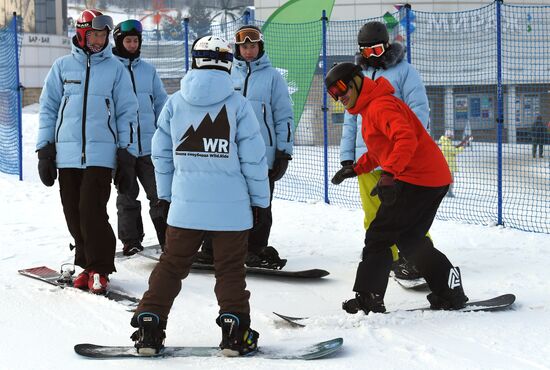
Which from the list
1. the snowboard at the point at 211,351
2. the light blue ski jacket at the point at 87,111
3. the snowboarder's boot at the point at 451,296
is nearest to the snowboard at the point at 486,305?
the snowboarder's boot at the point at 451,296

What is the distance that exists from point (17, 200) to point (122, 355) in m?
6.77

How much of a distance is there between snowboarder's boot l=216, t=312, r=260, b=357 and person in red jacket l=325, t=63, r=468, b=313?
85cm

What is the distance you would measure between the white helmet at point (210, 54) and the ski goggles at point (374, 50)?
1.77 meters

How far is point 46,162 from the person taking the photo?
5.39m

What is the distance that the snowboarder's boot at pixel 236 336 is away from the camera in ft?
13.0

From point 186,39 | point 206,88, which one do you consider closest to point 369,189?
point 206,88

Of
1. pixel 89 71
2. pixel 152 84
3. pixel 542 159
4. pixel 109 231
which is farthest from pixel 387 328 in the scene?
pixel 542 159

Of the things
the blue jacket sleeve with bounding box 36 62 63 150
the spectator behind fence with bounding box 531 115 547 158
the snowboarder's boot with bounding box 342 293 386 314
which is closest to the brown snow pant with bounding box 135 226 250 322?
the snowboarder's boot with bounding box 342 293 386 314

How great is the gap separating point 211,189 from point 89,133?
5.50 feet

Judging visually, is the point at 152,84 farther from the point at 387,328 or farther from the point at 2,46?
the point at 2,46

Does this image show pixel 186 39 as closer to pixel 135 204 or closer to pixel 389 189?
pixel 135 204

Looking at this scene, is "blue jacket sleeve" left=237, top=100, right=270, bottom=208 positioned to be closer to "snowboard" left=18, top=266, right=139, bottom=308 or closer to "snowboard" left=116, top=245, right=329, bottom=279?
"snowboard" left=18, top=266, right=139, bottom=308

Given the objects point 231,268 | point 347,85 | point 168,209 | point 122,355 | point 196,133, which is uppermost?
point 347,85

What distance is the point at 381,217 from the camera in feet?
14.9
